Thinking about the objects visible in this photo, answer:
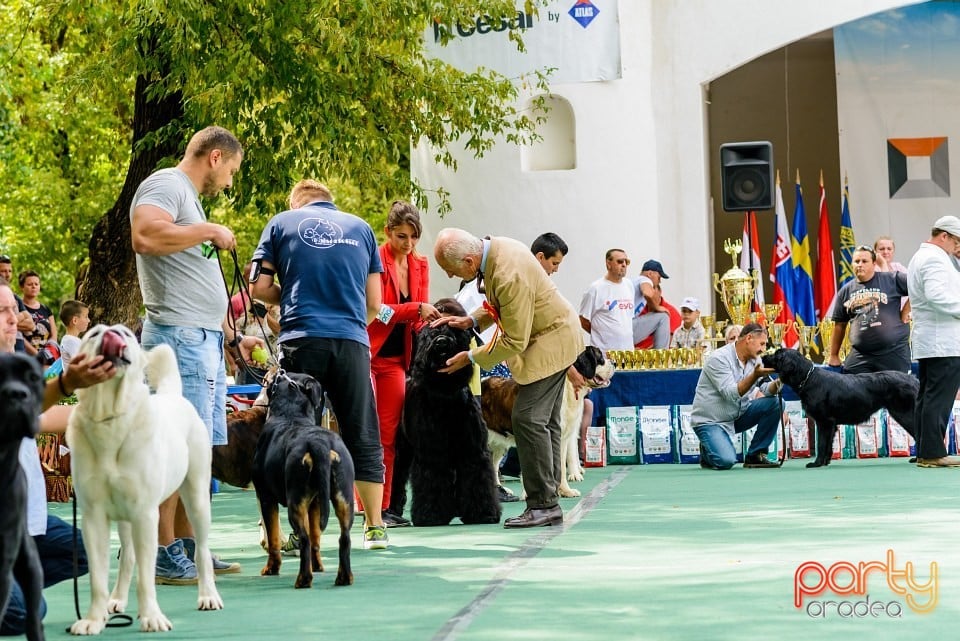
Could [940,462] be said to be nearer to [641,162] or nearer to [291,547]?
[291,547]

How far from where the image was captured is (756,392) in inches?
560

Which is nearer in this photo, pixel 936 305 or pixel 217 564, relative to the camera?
pixel 217 564

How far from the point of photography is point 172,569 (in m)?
6.59

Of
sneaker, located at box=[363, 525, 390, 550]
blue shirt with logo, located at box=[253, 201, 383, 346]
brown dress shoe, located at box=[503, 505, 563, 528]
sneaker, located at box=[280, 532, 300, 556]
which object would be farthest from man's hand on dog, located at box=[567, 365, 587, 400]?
blue shirt with logo, located at box=[253, 201, 383, 346]

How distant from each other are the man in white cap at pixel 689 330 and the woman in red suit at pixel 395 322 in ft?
22.8

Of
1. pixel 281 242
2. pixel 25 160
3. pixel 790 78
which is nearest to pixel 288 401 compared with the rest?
pixel 281 242

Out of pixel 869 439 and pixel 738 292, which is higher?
pixel 738 292

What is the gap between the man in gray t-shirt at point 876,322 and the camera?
13820 millimetres

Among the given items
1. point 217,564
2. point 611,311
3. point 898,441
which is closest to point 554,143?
point 611,311

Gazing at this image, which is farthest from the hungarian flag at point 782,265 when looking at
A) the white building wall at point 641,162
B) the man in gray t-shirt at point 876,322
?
the man in gray t-shirt at point 876,322

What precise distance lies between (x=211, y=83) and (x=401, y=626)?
931cm

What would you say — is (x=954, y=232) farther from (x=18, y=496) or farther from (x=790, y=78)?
(x=790, y=78)

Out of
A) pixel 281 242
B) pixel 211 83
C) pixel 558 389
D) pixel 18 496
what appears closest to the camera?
pixel 18 496

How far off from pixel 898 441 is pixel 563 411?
4.45m
